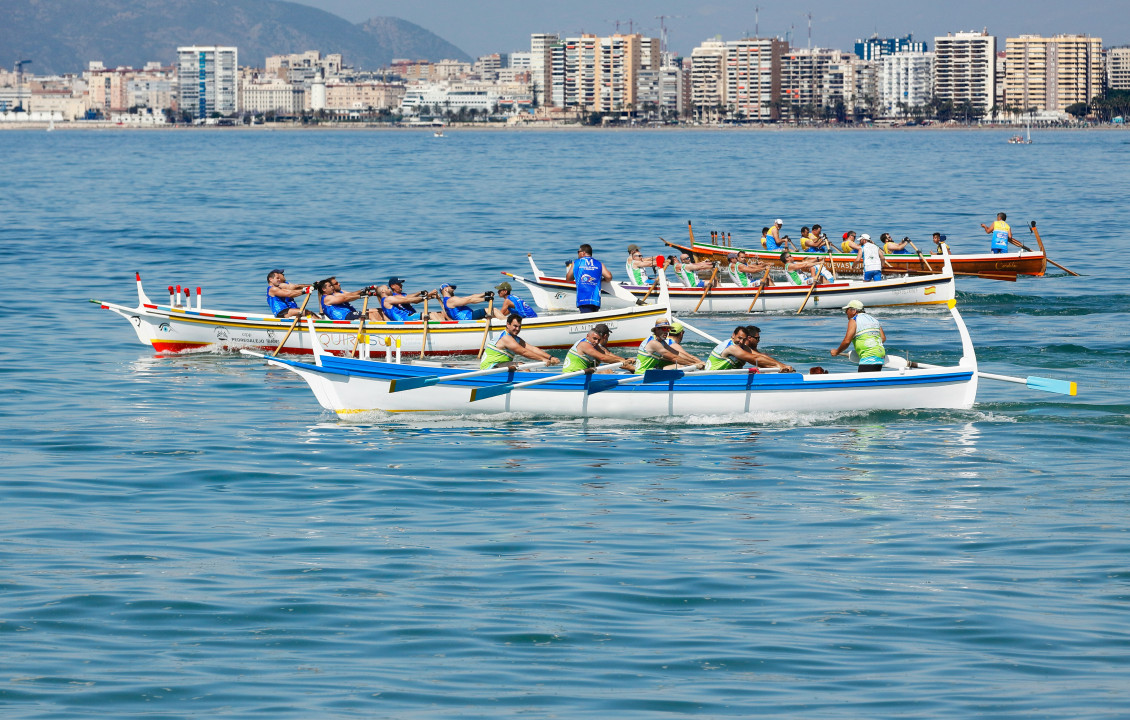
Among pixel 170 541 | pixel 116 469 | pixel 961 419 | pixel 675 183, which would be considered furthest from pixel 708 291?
pixel 675 183

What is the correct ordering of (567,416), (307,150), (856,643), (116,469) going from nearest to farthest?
(856,643)
(116,469)
(567,416)
(307,150)

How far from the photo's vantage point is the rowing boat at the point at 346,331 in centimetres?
2808

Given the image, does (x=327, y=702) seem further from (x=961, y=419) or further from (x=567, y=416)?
(x=961, y=419)

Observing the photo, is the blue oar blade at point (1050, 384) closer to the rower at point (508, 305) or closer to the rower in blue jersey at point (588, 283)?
the rower at point (508, 305)

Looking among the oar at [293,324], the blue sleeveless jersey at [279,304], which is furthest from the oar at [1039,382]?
the blue sleeveless jersey at [279,304]

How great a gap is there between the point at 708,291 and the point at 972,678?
23877 mm

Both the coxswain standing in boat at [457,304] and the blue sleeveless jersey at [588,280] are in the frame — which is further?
the blue sleeveless jersey at [588,280]

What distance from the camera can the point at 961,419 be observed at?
22359 millimetres

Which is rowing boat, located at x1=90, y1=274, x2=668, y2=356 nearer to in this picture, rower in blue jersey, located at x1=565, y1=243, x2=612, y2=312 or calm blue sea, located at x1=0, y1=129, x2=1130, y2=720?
calm blue sea, located at x1=0, y1=129, x2=1130, y2=720

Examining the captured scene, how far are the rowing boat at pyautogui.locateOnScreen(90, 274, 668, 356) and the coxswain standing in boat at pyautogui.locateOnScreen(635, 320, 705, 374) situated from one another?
571 centimetres

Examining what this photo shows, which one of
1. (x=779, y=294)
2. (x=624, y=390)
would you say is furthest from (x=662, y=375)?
(x=779, y=294)

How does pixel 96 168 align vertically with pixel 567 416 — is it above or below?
above

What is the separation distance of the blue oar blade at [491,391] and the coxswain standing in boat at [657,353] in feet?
6.95

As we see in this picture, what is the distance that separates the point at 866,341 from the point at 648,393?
376 centimetres
